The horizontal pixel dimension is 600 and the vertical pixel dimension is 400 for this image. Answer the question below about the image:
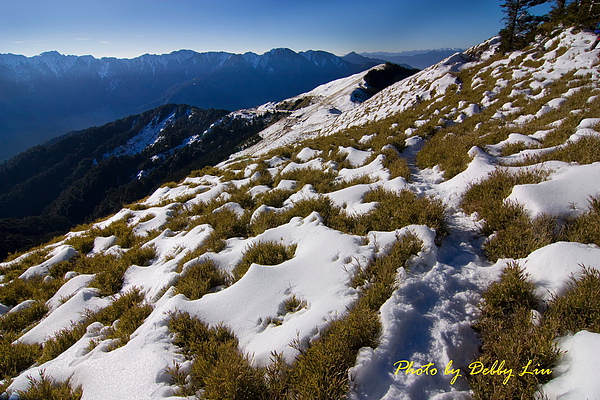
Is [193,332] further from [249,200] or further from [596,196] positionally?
[596,196]

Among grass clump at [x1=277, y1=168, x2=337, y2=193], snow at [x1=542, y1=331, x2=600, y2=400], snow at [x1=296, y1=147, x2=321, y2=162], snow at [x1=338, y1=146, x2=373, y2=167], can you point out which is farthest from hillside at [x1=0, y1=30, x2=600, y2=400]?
snow at [x1=296, y1=147, x2=321, y2=162]

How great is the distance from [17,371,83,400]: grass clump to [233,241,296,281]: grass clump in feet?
7.68

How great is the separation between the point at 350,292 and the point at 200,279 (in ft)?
8.37

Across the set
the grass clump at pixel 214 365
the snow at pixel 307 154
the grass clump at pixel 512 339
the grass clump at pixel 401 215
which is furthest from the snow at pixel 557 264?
the snow at pixel 307 154

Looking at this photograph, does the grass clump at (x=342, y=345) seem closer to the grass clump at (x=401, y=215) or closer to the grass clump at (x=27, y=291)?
the grass clump at (x=401, y=215)

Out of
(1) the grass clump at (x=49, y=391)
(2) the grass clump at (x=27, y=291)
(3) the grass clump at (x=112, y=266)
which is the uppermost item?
(3) the grass clump at (x=112, y=266)

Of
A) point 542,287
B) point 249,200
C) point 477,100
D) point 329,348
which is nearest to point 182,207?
point 249,200

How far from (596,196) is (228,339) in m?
5.78

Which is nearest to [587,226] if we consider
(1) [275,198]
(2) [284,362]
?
(2) [284,362]

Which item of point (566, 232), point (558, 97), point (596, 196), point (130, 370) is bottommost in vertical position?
point (130, 370)

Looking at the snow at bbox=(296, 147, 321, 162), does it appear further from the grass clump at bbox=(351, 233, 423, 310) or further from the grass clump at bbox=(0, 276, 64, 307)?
the grass clump at bbox=(0, 276, 64, 307)

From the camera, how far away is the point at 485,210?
4.52 m

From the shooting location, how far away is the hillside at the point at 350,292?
2.51 m

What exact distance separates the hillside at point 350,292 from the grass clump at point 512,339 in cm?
2
